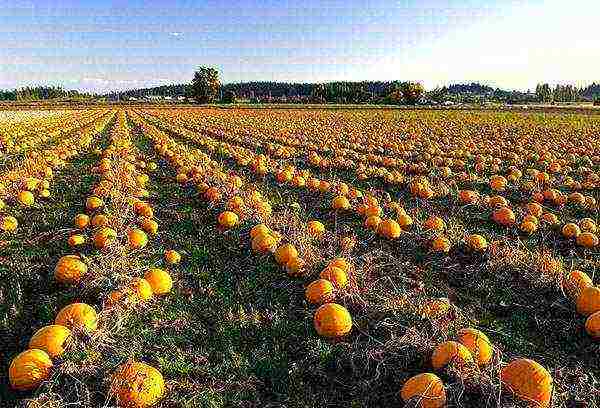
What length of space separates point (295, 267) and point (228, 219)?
2.38 m

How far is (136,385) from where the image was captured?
396 cm

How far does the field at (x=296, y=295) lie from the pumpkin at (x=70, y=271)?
0.02m

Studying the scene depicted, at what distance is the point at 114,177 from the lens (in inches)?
451

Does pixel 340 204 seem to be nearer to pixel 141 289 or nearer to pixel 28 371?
pixel 141 289

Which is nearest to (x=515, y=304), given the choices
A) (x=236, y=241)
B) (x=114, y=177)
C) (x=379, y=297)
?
(x=379, y=297)

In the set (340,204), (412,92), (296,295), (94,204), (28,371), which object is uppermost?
(412,92)

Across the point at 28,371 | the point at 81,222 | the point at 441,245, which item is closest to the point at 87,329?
the point at 28,371

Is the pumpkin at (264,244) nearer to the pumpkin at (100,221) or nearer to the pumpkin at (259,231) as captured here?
the pumpkin at (259,231)

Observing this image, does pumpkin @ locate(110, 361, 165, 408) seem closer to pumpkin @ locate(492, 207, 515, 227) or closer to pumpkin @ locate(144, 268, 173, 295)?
pumpkin @ locate(144, 268, 173, 295)

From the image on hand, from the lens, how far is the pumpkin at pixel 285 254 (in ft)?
21.6

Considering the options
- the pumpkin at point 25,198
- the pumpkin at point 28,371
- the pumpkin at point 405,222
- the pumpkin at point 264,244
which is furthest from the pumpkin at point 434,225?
the pumpkin at point 25,198

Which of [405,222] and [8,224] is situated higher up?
[8,224]

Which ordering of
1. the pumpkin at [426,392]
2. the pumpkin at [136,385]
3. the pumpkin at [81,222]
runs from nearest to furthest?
the pumpkin at [426,392] < the pumpkin at [136,385] < the pumpkin at [81,222]

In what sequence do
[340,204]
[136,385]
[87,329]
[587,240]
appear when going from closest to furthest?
1. [136,385]
2. [87,329]
3. [587,240]
4. [340,204]
